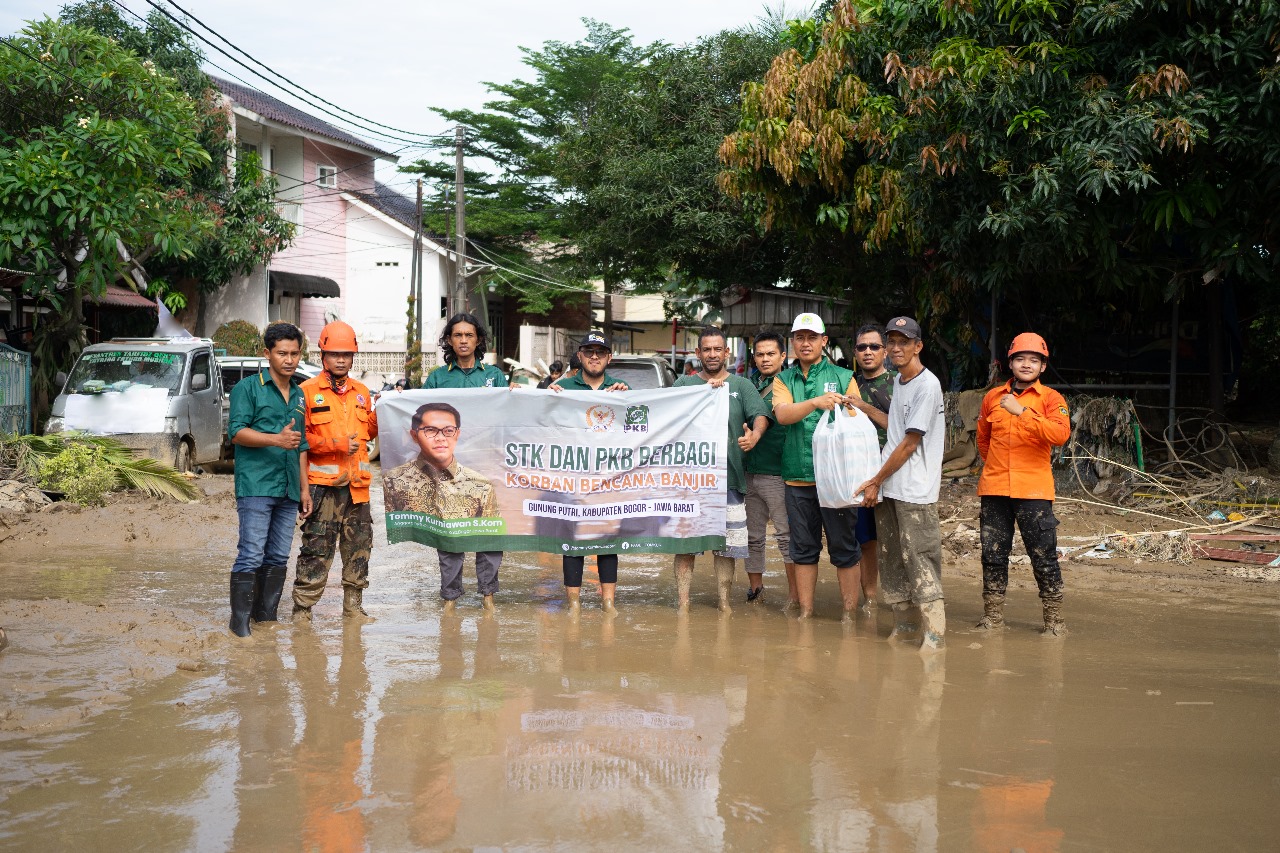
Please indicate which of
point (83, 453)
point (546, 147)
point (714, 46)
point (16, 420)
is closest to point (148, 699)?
point (83, 453)

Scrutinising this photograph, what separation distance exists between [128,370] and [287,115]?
18.7m

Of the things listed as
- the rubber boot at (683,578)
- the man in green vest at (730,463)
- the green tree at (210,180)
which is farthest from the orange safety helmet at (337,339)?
the green tree at (210,180)

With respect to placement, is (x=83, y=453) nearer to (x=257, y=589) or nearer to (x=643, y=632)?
(x=257, y=589)

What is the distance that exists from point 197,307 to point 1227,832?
25.8m

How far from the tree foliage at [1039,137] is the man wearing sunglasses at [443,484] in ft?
19.0

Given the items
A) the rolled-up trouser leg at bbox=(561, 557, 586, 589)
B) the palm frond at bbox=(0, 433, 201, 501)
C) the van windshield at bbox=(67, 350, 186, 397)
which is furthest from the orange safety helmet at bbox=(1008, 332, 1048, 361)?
the van windshield at bbox=(67, 350, 186, 397)

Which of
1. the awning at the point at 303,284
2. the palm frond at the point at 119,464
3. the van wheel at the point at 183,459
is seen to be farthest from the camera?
the awning at the point at 303,284

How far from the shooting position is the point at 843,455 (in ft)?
22.0

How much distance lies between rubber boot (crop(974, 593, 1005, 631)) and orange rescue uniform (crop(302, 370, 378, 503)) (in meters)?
3.75

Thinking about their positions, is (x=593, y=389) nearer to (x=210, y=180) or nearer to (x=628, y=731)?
(x=628, y=731)

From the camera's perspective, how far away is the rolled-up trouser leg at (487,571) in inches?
288

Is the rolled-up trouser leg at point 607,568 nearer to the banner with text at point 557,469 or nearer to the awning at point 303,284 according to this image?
the banner with text at point 557,469

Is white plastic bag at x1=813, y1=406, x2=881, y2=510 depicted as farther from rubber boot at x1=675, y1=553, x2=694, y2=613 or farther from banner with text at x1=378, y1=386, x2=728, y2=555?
rubber boot at x1=675, y1=553, x2=694, y2=613

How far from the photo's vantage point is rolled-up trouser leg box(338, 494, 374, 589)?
690 cm
